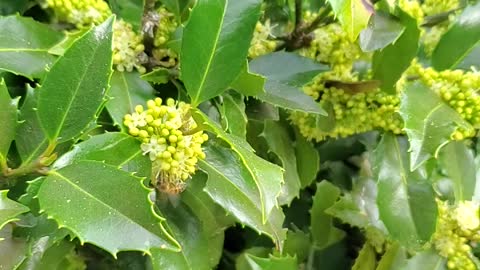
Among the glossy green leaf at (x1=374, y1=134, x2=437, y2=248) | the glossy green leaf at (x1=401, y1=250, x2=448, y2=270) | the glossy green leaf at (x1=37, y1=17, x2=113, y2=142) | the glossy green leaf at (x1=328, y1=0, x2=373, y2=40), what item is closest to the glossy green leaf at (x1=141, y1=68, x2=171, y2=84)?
the glossy green leaf at (x1=37, y1=17, x2=113, y2=142)

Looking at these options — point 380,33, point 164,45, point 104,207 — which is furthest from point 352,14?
point 104,207

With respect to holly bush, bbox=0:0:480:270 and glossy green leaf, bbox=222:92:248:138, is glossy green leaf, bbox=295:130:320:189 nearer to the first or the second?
holly bush, bbox=0:0:480:270

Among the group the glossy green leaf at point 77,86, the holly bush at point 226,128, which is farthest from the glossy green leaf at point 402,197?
the glossy green leaf at point 77,86

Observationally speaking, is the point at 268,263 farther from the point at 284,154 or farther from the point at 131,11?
the point at 131,11

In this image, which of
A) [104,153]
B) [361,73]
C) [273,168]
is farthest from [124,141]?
[361,73]

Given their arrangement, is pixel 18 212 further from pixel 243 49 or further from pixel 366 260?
pixel 366 260
